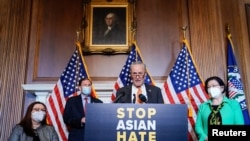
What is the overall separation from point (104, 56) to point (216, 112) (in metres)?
2.22

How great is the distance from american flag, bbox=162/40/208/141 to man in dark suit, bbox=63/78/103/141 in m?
1.22

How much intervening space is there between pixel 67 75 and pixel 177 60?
64.5 inches

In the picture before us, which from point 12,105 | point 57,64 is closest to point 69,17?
point 57,64

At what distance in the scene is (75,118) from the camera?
12.1 feet

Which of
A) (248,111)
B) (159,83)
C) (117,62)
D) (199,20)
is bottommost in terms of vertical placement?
(248,111)

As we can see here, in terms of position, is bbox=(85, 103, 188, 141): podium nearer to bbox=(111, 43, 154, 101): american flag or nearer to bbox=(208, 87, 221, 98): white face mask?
bbox=(208, 87, 221, 98): white face mask

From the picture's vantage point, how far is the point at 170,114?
2348 mm

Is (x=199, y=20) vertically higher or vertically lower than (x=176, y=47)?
higher

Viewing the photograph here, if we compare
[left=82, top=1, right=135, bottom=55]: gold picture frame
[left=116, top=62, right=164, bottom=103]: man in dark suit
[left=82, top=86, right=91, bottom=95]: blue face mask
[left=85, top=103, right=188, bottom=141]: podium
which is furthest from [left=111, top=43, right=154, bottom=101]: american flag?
[left=85, top=103, right=188, bottom=141]: podium

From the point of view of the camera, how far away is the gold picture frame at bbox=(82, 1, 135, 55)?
5152 millimetres

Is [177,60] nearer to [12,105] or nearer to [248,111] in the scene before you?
[248,111]

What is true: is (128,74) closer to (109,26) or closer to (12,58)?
(109,26)

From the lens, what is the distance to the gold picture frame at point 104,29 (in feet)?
16.9

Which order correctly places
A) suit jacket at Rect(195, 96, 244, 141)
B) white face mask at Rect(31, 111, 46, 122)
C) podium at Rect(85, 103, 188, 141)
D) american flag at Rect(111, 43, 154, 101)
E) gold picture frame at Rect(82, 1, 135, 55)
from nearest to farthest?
podium at Rect(85, 103, 188, 141) < suit jacket at Rect(195, 96, 244, 141) < white face mask at Rect(31, 111, 46, 122) < american flag at Rect(111, 43, 154, 101) < gold picture frame at Rect(82, 1, 135, 55)
